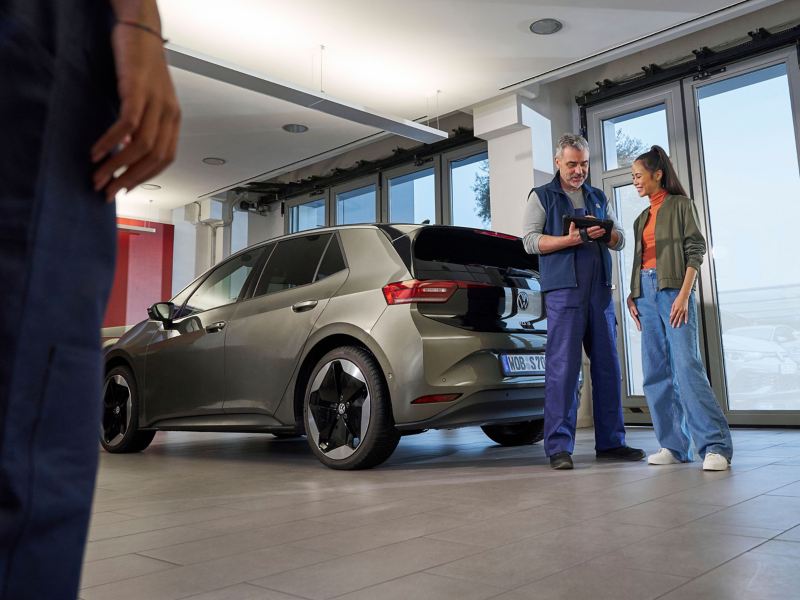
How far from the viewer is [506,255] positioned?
3.82m

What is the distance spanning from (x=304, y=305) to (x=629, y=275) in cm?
469

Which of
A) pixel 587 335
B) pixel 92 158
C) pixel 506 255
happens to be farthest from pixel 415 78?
pixel 92 158

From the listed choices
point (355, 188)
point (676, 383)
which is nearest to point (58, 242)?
point (676, 383)

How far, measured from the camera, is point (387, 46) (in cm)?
640

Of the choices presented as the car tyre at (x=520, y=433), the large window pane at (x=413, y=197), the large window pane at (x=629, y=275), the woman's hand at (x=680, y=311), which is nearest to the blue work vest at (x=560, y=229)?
the woman's hand at (x=680, y=311)

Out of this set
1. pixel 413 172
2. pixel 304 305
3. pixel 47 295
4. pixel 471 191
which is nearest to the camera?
pixel 47 295

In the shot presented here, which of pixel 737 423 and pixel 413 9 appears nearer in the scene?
pixel 413 9

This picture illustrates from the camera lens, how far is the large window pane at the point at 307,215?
11.5 metres

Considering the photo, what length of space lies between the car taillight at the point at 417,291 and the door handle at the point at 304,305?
48 centimetres

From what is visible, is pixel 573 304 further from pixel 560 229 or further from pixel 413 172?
pixel 413 172

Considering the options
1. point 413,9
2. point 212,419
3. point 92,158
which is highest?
point 413,9

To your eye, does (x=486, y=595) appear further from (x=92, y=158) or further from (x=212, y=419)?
(x=212, y=419)

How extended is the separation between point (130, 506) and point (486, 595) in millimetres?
1747

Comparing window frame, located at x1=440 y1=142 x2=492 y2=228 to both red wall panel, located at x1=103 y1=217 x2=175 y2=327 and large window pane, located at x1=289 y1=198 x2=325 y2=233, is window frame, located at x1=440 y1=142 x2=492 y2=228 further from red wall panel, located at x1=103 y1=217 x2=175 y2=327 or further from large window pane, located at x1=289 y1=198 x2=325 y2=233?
red wall panel, located at x1=103 y1=217 x2=175 y2=327
